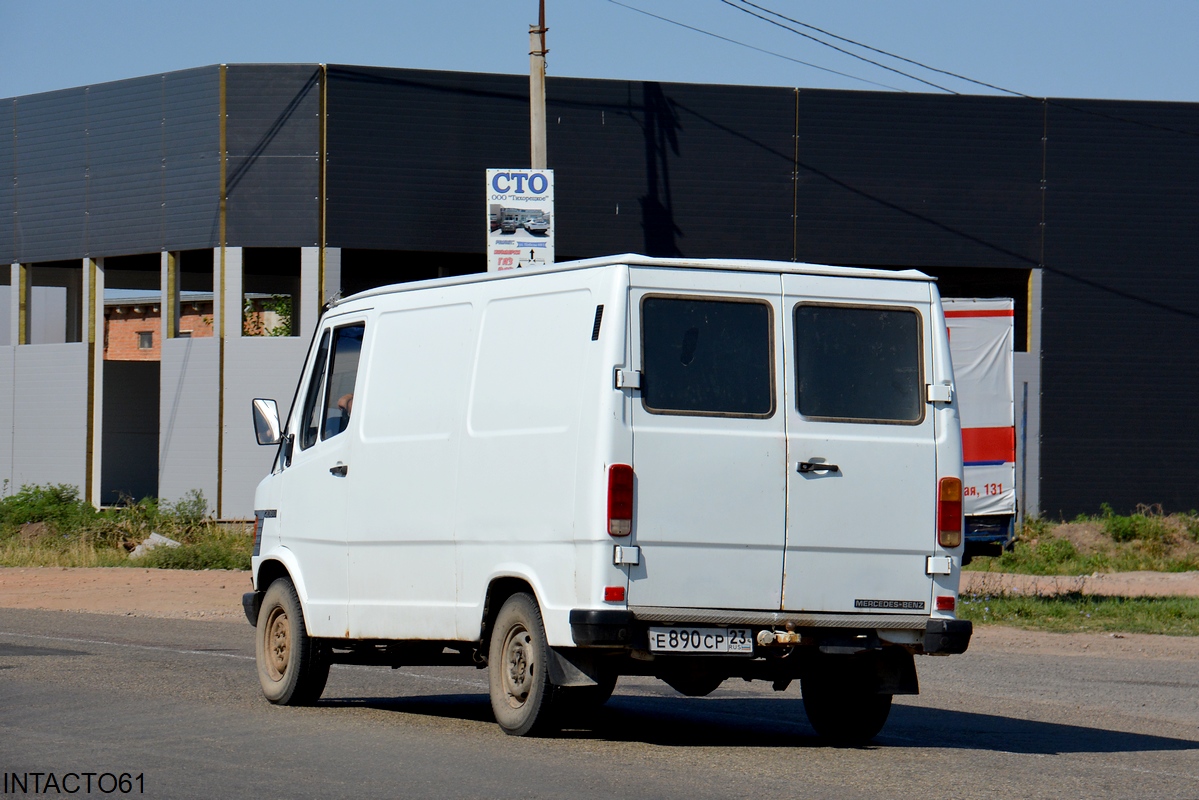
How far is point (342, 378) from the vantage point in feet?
33.0

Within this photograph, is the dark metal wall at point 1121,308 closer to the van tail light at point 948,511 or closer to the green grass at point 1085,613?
the green grass at point 1085,613

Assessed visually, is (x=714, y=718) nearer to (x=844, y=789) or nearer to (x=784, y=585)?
(x=784, y=585)

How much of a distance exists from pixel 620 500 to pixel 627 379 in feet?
2.03

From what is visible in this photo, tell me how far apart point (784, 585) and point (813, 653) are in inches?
16.0

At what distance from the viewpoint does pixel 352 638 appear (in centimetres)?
963

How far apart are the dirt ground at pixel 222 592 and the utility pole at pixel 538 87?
7089 mm

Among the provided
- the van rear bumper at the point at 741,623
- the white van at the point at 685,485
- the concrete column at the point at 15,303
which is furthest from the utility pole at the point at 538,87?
the van rear bumper at the point at 741,623

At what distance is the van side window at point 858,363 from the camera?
27.5 feet

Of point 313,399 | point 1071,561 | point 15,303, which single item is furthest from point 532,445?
point 15,303

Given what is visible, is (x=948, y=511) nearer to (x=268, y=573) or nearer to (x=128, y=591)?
(x=268, y=573)

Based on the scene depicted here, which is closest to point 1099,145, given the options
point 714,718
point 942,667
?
point 942,667

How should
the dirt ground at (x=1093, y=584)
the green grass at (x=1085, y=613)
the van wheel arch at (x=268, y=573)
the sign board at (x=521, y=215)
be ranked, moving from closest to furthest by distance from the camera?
the van wheel arch at (x=268, y=573), the green grass at (x=1085, y=613), the dirt ground at (x=1093, y=584), the sign board at (x=521, y=215)

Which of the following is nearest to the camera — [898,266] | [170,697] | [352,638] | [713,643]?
[713,643]

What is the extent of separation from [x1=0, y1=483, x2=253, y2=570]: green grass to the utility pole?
25.6 feet
